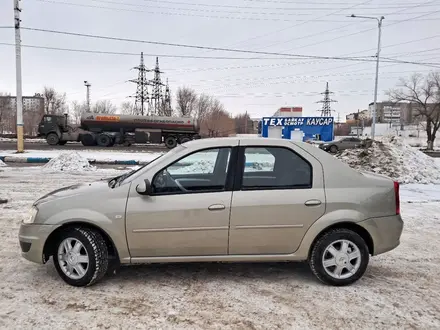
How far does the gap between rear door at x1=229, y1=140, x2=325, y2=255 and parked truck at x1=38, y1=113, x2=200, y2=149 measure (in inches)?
1094

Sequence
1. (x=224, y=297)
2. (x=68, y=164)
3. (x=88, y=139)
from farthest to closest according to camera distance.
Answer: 1. (x=88, y=139)
2. (x=68, y=164)
3. (x=224, y=297)

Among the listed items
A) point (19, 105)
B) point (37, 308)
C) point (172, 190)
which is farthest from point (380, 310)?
point (19, 105)

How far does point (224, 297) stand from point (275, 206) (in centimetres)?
104

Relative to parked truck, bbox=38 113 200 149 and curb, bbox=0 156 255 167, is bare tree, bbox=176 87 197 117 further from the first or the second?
curb, bbox=0 156 255 167

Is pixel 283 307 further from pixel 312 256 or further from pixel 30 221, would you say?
pixel 30 221

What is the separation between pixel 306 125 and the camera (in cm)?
3528

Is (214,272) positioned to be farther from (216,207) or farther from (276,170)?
(276,170)

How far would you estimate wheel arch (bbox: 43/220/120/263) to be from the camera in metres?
3.63

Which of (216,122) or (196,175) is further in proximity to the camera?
(216,122)

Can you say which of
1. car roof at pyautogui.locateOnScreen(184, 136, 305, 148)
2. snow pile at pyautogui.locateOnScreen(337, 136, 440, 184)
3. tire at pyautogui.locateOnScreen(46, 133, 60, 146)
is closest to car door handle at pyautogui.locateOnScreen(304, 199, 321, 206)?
car roof at pyautogui.locateOnScreen(184, 136, 305, 148)

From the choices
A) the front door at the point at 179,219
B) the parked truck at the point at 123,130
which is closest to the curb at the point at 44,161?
the parked truck at the point at 123,130

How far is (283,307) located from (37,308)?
89.3 inches

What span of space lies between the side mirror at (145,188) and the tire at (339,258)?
1840 mm

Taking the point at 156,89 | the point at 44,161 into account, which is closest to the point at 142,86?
the point at 156,89
